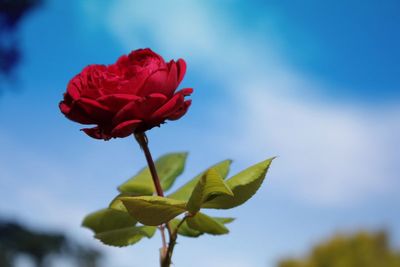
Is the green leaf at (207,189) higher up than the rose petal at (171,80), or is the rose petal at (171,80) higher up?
the rose petal at (171,80)

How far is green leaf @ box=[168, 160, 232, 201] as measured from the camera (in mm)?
1026

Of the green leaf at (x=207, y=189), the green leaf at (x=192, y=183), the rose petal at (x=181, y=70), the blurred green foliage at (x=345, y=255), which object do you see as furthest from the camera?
the blurred green foliage at (x=345, y=255)

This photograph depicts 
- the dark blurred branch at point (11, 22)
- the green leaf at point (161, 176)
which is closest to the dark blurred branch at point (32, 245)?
the dark blurred branch at point (11, 22)

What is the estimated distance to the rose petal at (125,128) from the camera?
0.84m

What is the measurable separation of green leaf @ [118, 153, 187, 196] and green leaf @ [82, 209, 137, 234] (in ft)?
0.17

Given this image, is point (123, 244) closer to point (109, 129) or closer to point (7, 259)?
point (109, 129)

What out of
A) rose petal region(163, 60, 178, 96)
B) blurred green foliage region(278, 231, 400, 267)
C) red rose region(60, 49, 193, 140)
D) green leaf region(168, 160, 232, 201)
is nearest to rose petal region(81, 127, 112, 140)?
A: red rose region(60, 49, 193, 140)

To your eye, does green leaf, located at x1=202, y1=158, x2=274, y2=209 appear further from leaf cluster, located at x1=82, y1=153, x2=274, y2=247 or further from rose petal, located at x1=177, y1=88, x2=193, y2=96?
rose petal, located at x1=177, y1=88, x2=193, y2=96

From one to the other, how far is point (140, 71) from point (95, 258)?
46.7 ft

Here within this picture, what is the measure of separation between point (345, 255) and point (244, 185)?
8.94m

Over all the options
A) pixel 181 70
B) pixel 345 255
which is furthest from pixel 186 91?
pixel 345 255

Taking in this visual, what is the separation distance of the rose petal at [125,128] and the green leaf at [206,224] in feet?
0.52

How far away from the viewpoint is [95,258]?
14602 millimetres

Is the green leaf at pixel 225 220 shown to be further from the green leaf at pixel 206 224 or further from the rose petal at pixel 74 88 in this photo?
the rose petal at pixel 74 88
